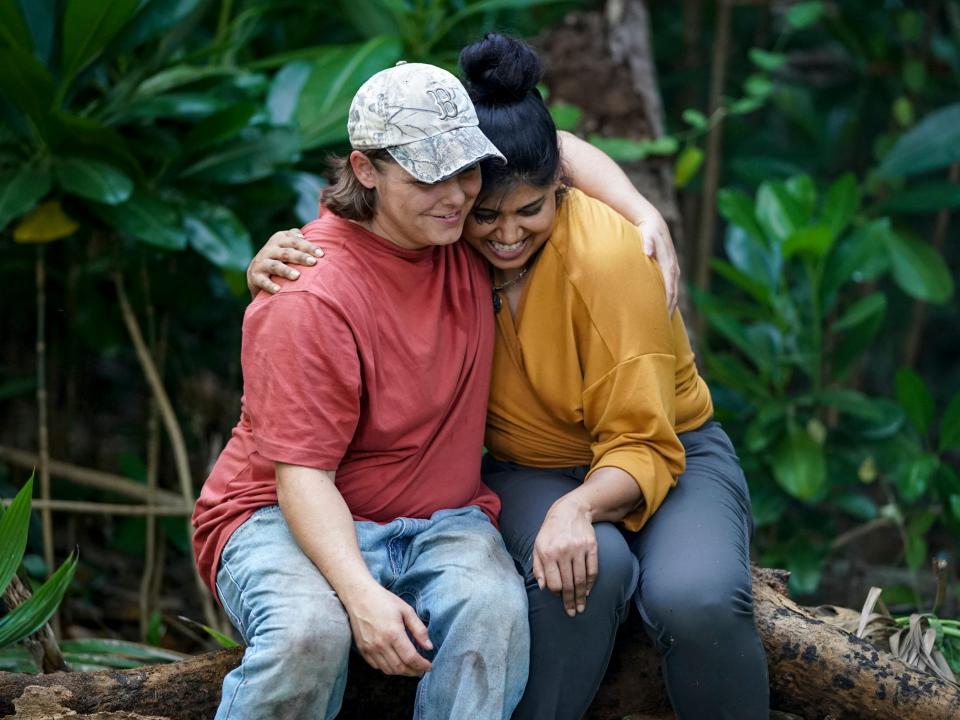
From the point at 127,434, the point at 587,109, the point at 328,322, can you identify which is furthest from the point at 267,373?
the point at 127,434

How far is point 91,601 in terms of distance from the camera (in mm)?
4277

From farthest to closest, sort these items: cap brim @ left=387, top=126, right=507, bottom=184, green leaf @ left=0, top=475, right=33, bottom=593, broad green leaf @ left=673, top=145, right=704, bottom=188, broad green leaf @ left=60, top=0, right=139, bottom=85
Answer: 1. broad green leaf @ left=673, top=145, right=704, bottom=188
2. broad green leaf @ left=60, top=0, right=139, bottom=85
3. green leaf @ left=0, top=475, right=33, bottom=593
4. cap brim @ left=387, top=126, right=507, bottom=184

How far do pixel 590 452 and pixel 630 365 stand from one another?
305 mm

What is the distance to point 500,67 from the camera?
7.50ft

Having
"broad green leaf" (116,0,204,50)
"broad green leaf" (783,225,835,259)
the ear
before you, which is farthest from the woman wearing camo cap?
"broad green leaf" (783,225,835,259)

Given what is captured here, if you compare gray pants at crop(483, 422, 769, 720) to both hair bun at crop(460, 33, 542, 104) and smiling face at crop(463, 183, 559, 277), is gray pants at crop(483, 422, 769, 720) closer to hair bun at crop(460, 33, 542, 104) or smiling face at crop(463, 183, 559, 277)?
smiling face at crop(463, 183, 559, 277)

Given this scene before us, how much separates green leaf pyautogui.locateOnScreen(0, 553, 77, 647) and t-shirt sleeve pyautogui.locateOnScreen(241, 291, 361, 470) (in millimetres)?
639

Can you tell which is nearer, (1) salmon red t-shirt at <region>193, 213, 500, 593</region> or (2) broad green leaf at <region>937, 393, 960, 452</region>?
(1) salmon red t-shirt at <region>193, 213, 500, 593</region>

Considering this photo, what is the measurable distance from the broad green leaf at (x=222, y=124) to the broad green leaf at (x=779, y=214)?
1.76 meters

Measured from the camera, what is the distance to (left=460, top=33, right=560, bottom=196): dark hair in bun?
2271 mm

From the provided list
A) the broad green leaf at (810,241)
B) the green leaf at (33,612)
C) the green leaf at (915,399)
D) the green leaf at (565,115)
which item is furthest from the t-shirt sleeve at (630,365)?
the green leaf at (915,399)

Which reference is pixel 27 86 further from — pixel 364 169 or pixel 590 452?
pixel 590 452

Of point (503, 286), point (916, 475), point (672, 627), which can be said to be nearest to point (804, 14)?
point (916, 475)

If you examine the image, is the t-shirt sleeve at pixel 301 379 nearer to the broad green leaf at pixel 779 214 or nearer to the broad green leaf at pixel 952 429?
the broad green leaf at pixel 779 214
